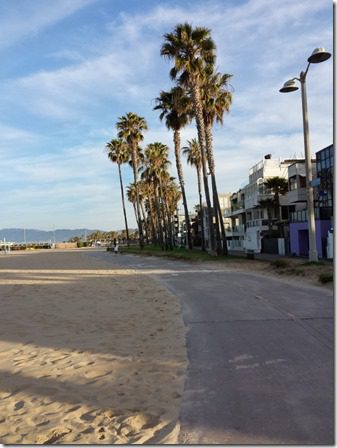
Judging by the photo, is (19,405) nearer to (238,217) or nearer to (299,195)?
(299,195)

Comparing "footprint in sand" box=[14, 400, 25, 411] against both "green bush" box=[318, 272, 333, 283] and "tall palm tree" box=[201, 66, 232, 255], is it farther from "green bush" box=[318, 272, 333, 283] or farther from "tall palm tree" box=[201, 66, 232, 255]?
"tall palm tree" box=[201, 66, 232, 255]

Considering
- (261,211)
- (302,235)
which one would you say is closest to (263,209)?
(261,211)

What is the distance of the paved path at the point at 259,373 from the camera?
4395 millimetres

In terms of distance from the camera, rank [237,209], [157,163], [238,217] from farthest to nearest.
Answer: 1. [238,217]
2. [237,209]
3. [157,163]

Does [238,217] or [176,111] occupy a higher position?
[176,111]

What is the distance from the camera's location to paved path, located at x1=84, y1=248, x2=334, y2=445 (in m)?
4.39

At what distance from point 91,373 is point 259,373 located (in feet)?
7.03

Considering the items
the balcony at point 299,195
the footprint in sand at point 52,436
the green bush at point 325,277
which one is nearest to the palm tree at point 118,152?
the balcony at point 299,195

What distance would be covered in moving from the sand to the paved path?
287 mm

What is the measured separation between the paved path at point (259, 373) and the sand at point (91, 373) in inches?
11.3

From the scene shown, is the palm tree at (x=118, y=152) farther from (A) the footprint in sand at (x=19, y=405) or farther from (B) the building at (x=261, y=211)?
(A) the footprint in sand at (x=19, y=405)

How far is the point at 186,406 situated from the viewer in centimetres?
511

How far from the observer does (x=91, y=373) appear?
6578 mm

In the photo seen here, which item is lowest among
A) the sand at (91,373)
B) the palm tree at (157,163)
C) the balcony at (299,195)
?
the sand at (91,373)
